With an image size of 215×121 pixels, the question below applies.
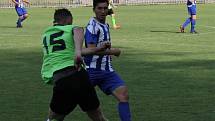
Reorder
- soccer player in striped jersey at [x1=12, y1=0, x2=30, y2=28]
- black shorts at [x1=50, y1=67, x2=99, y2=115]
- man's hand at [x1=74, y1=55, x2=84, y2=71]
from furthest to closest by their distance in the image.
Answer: soccer player in striped jersey at [x1=12, y1=0, x2=30, y2=28]
black shorts at [x1=50, y1=67, x2=99, y2=115]
man's hand at [x1=74, y1=55, x2=84, y2=71]

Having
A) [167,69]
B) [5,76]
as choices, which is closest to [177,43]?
[167,69]

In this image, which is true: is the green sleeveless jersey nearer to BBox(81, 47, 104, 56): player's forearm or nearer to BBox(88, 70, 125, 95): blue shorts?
BBox(81, 47, 104, 56): player's forearm

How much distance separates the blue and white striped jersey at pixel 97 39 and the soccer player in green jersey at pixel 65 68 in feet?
2.74

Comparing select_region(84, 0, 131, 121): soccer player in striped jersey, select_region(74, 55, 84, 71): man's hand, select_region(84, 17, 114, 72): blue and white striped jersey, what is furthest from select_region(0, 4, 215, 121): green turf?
select_region(74, 55, 84, 71): man's hand

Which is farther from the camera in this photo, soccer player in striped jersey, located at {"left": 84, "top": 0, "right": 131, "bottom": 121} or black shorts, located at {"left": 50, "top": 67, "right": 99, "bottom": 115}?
soccer player in striped jersey, located at {"left": 84, "top": 0, "right": 131, "bottom": 121}

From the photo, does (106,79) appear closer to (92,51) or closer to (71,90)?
(92,51)

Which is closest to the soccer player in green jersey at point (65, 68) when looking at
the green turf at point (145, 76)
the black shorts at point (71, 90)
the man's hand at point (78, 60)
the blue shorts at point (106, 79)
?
the black shorts at point (71, 90)

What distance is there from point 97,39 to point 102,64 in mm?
374

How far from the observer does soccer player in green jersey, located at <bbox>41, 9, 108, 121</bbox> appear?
7285 mm

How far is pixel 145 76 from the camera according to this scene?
14312 millimetres

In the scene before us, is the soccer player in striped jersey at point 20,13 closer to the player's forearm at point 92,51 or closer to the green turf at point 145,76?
the green turf at point 145,76

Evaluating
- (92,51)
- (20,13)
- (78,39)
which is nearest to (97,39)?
(92,51)

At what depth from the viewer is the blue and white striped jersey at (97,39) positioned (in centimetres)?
834

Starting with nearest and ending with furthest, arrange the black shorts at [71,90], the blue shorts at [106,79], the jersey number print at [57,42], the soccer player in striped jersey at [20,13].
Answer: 1. the black shorts at [71,90]
2. the jersey number print at [57,42]
3. the blue shorts at [106,79]
4. the soccer player in striped jersey at [20,13]
